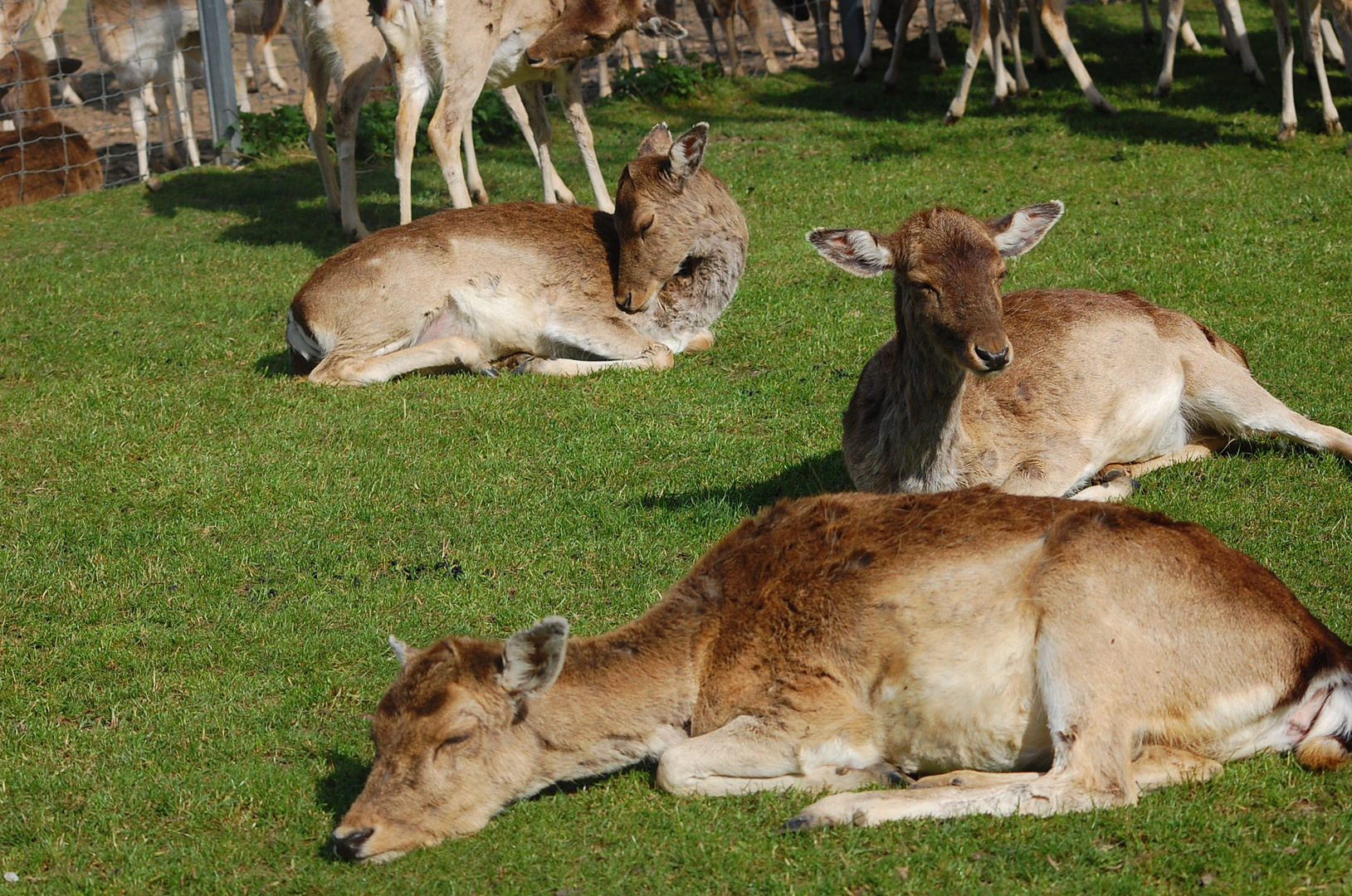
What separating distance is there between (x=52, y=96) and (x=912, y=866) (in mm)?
21631

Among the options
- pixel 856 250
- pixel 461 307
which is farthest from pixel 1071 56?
pixel 856 250

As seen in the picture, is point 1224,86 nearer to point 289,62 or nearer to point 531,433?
point 531,433

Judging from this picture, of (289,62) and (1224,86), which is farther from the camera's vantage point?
(289,62)

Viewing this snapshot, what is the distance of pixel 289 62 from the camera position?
25.0 m

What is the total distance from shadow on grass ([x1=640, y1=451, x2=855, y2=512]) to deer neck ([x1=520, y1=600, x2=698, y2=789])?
2296 mm

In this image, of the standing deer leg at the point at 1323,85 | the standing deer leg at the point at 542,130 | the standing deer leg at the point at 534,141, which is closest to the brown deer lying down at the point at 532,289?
the standing deer leg at the point at 542,130

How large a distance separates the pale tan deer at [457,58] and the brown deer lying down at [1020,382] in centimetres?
662

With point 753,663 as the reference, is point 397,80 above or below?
above

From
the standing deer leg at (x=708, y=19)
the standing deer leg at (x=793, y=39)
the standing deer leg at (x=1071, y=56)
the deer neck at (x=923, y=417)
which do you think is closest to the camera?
the deer neck at (x=923, y=417)

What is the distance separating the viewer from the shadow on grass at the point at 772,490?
7336mm

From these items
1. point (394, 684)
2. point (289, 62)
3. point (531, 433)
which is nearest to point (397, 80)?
point (531, 433)

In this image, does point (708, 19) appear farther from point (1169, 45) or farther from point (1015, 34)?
point (1169, 45)

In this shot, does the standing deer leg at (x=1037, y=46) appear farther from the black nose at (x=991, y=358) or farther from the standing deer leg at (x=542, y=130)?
the black nose at (x=991, y=358)

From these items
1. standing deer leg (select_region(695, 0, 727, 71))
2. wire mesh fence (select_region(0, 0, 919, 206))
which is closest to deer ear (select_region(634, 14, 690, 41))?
wire mesh fence (select_region(0, 0, 919, 206))
